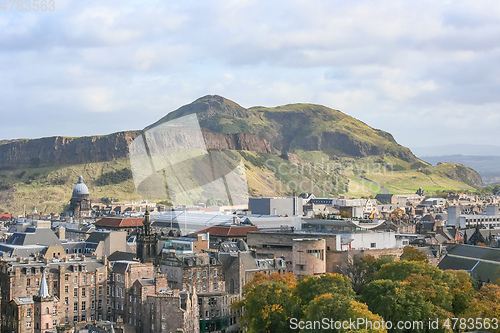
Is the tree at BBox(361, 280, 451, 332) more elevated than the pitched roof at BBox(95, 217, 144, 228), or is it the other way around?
the pitched roof at BBox(95, 217, 144, 228)

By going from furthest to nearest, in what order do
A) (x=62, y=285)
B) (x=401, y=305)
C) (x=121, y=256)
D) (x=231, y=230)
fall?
(x=231, y=230), (x=121, y=256), (x=62, y=285), (x=401, y=305)

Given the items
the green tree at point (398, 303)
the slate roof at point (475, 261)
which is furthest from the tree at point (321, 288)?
the slate roof at point (475, 261)

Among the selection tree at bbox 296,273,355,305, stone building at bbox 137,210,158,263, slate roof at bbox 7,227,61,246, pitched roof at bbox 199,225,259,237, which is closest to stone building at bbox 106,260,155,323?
stone building at bbox 137,210,158,263

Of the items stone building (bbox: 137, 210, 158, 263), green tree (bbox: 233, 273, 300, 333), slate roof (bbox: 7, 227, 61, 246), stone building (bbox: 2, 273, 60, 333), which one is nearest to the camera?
green tree (bbox: 233, 273, 300, 333)

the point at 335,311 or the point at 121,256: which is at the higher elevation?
the point at 121,256

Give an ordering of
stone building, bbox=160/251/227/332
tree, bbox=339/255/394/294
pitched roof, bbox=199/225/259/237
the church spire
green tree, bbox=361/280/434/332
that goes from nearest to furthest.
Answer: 1. green tree, bbox=361/280/434/332
2. the church spire
3. stone building, bbox=160/251/227/332
4. tree, bbox=339/255/394/294
5. pitched roof, bbox=199/225/259/237

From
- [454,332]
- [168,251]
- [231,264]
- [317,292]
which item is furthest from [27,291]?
[454,332]

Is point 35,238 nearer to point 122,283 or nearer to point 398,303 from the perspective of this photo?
point 122,283

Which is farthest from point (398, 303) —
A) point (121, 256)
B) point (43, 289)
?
point (121, 256)

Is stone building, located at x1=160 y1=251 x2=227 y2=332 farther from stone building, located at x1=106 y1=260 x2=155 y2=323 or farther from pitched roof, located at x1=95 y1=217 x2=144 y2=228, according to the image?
pitched roof, located at x1=95 y1=217 x2=144 y2=228

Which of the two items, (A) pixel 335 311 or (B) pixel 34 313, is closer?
(A) pixel 335 311

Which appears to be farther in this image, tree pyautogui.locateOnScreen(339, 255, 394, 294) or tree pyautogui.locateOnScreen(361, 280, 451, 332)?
tree pyautogui.locateOnScreen(339, 255, 394, 294)

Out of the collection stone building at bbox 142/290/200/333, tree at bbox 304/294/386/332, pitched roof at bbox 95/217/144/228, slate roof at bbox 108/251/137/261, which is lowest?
stone building at bbox 142/290/200/333

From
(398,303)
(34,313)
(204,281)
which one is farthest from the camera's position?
(204,281)
